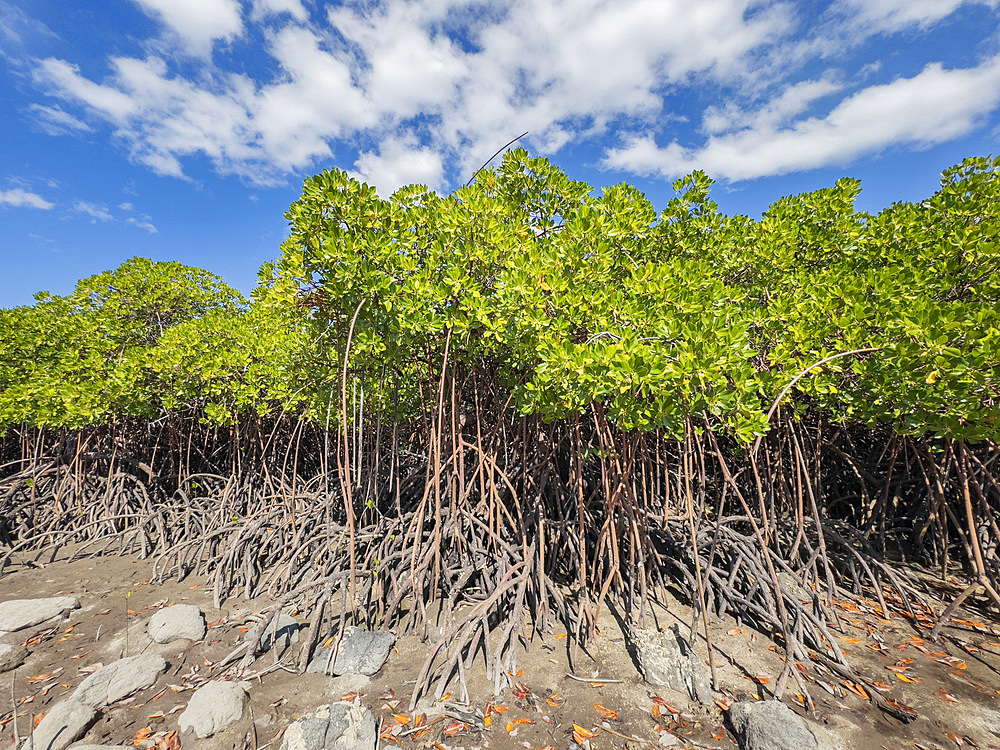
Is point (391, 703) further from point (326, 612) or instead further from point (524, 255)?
point (524, 255)

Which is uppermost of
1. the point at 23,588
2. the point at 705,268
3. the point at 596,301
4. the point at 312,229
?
the point at 312,229

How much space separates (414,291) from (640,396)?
1329mm

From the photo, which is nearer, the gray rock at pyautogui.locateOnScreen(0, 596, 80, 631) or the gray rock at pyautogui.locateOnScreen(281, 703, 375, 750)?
the gray rock at pyautogui.locateOnScreen(281, 703, 375, 750)

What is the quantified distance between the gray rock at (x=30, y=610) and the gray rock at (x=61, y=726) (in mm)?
1685

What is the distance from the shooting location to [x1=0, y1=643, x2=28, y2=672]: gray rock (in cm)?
298

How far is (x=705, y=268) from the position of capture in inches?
111

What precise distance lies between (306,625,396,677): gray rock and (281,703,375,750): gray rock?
1.65ft

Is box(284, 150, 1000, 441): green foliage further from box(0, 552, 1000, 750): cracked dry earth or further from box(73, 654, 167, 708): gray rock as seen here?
box(73, 654, 167, 708): gray rock

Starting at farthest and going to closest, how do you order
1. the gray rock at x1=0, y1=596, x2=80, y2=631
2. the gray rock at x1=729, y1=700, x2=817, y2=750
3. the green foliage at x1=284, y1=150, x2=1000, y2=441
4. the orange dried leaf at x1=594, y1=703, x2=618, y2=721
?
the gray rock at x1=0, y1=596, x2=80, y2=631 → the orange dried leaf at x1=594, y1=703, x2=618, y2=721 → the green foliage at x1=284, y1=150, x2=1000, y2=441 → the gray rock at x1=729, y1=700, x2=817, y2=750

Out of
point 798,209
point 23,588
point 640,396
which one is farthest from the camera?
point 23,588

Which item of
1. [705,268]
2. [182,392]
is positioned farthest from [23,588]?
[705,268]

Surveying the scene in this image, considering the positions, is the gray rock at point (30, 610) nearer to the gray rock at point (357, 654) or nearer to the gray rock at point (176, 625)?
the gray rock at point (176, 625)

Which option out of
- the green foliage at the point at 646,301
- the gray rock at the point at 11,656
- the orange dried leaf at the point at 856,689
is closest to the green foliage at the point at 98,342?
the gray rock at the point at 11,656

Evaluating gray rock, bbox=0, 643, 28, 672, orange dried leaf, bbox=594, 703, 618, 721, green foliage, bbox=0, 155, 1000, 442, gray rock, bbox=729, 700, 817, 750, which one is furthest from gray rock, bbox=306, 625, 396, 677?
gray rock, bbox=0, 643, 28, 672
